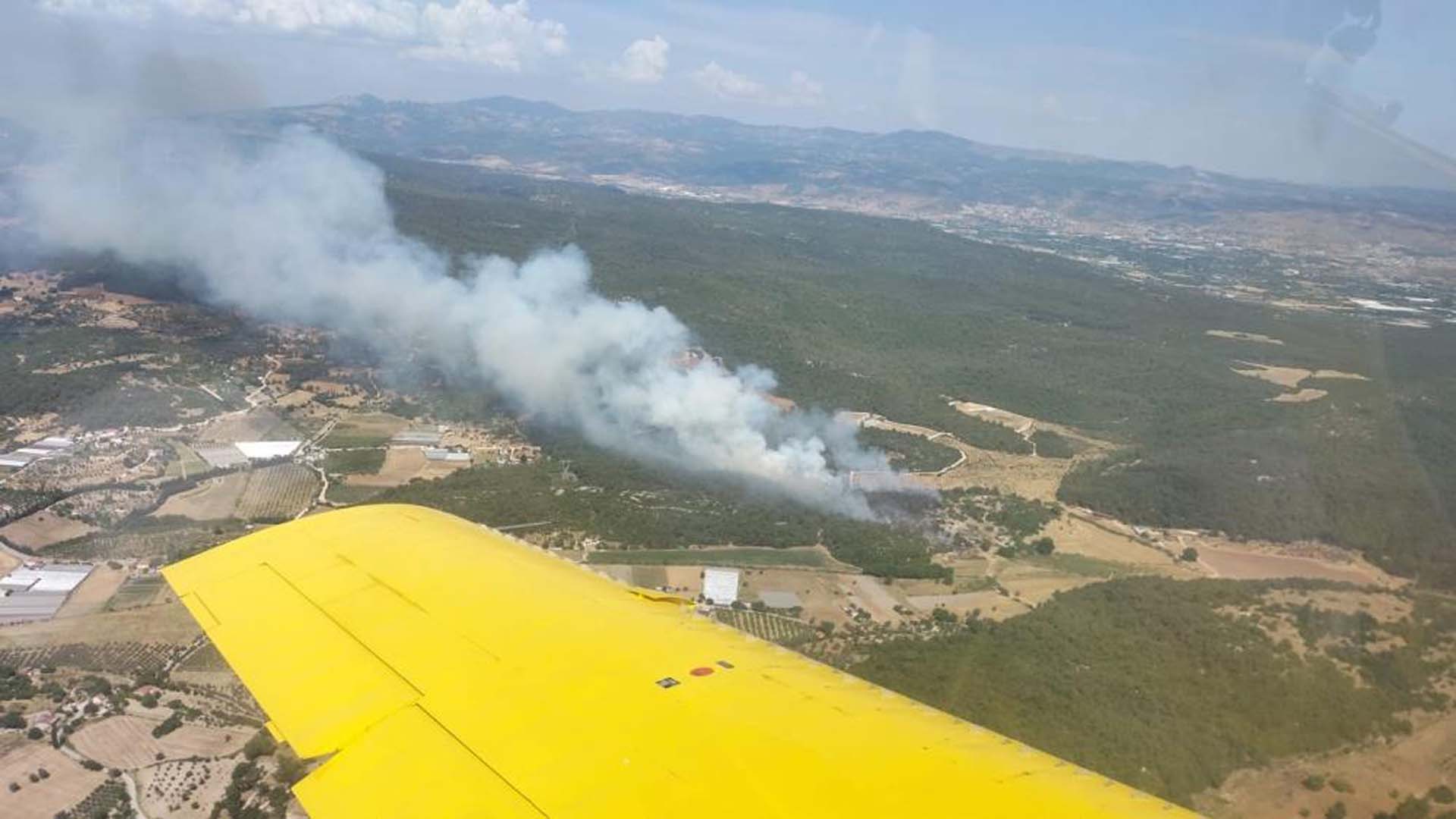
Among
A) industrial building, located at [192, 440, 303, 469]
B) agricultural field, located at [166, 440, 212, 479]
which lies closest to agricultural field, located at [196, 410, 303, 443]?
industrial building, located at [192, 440, 303, 469]

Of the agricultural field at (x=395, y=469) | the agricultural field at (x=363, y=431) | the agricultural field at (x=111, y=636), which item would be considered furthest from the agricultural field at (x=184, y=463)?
the agricultural field at (x=111, y=636)

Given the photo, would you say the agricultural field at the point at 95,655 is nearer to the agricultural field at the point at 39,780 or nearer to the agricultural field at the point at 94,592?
the agricultural field at the point at 94,592

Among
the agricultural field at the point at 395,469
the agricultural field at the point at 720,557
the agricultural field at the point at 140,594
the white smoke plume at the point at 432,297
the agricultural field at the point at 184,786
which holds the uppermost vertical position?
the white smoke plume at the point at 432,297

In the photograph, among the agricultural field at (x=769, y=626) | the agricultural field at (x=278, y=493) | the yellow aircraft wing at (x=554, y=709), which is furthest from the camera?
the agricultural field at (x=278, y=493)

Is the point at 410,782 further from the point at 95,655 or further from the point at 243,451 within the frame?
the point at 243,451

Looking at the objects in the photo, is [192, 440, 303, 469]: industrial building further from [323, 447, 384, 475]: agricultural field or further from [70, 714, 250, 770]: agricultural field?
[70, 714, 250, 770]: agricultural field

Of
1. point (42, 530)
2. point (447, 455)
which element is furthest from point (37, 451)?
point (447, 455)

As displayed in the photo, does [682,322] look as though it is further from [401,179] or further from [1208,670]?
[401,179]
